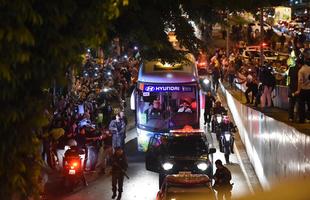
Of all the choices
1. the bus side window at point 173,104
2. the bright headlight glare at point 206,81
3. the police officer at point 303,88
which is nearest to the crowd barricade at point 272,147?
the police officer at point 303,88

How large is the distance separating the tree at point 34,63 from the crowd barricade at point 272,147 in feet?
16.9

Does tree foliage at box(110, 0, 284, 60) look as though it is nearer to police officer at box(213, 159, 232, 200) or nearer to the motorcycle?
police officer at box(213, 159, 232, 200)

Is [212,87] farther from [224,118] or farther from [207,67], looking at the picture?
[224,118]

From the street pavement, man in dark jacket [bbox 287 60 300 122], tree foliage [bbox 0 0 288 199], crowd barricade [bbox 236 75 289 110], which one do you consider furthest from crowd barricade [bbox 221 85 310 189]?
tree foliage [bbox 0 0 288 199]

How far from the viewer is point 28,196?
22.7 feet

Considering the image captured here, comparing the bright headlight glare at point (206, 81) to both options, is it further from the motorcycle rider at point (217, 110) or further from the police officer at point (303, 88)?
the police officer at point (303, 88)

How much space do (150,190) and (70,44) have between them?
12.6 m

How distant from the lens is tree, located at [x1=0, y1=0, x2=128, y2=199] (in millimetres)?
5777

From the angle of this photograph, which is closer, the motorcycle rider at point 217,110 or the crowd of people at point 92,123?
the crowd of people at point 92,123

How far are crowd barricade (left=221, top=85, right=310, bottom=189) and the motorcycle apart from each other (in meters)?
5.43

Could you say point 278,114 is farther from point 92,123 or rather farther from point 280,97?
point 92,123

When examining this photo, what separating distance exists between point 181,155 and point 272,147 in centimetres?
337

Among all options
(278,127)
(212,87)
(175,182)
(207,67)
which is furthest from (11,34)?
(207,67)

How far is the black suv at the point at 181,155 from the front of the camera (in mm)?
17641
